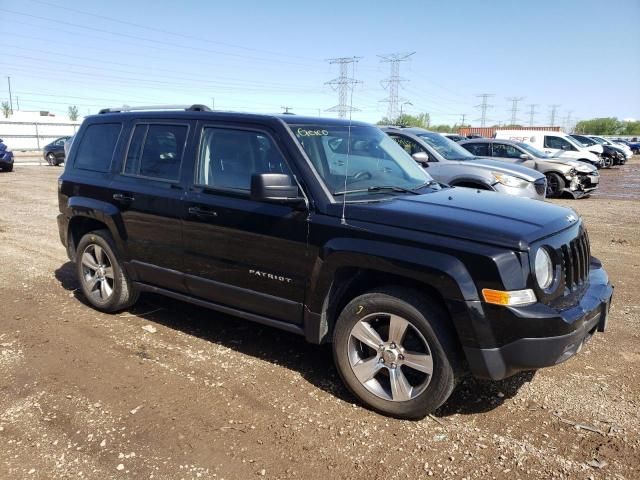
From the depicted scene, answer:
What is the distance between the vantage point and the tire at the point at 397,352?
10.7 ft

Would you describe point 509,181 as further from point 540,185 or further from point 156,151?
point 156,151

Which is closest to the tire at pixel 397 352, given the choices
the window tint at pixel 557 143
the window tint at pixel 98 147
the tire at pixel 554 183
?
the window tint at pixel 98 147

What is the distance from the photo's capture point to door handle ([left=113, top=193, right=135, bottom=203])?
479 cm

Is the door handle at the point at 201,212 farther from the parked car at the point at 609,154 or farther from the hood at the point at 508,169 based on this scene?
the parked car at the point at 609,154

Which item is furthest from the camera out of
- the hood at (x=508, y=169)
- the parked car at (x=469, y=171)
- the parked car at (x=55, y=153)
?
the parked car at (x=55, y=153)

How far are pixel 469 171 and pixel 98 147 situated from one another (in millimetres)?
6584

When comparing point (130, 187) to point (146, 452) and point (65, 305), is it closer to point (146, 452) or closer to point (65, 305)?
point (65, 305)

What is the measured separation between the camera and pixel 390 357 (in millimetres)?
3443

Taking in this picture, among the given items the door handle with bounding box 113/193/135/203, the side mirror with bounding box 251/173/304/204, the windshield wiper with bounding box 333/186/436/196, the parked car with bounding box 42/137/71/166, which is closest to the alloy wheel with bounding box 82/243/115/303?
the door handle with bounding box 113/193/135/203

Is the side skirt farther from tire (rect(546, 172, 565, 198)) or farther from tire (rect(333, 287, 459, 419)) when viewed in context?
tire (rect(546, 172, 565, 198))

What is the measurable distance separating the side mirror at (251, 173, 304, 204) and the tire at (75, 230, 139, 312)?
87.2 inches

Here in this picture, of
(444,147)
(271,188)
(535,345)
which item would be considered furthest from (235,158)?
(444,147)

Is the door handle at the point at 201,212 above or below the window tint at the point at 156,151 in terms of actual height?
below

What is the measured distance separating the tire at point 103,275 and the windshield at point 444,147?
6886 mm
